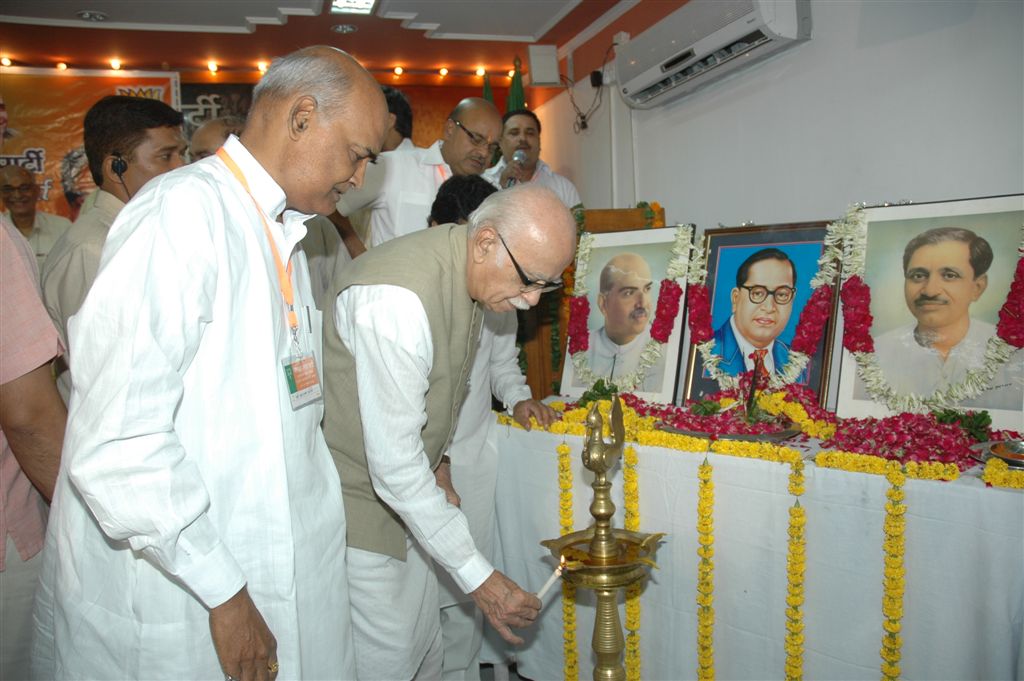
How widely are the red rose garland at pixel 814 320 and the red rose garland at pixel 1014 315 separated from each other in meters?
0.51

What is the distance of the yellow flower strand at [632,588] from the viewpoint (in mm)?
2506

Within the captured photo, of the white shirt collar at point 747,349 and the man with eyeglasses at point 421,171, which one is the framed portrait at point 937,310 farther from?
the man with eyeglasses at point 421,171

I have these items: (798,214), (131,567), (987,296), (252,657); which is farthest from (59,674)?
(798,214)

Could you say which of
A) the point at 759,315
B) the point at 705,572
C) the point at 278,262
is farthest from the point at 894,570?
the point at 278,262

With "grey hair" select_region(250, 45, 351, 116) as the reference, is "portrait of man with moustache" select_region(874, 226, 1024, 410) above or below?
below

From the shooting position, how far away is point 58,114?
7.40 m

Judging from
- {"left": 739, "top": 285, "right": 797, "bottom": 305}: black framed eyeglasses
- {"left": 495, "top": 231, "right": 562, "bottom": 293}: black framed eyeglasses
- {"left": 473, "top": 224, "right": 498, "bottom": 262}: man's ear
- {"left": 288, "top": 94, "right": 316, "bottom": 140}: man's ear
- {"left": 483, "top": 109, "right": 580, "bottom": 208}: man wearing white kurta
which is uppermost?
{"left": 483, "top": 109, "right": 580, "bottom": 208}: man wearing white kurta

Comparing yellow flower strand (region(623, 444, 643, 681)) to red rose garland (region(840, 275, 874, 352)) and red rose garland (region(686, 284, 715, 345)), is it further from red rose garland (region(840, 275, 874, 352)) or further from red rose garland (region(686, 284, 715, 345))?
red rose garland (region(840, 275, 874, 352))

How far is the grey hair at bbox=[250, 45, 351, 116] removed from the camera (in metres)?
1.44

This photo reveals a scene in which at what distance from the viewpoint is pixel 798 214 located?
176 inches

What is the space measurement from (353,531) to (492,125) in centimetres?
220

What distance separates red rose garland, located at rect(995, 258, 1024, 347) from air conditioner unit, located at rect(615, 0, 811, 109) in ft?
8.31

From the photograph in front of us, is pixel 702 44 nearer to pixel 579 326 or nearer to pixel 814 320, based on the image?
pixel 579 326

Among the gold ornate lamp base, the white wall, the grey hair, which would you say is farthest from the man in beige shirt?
the white wall
